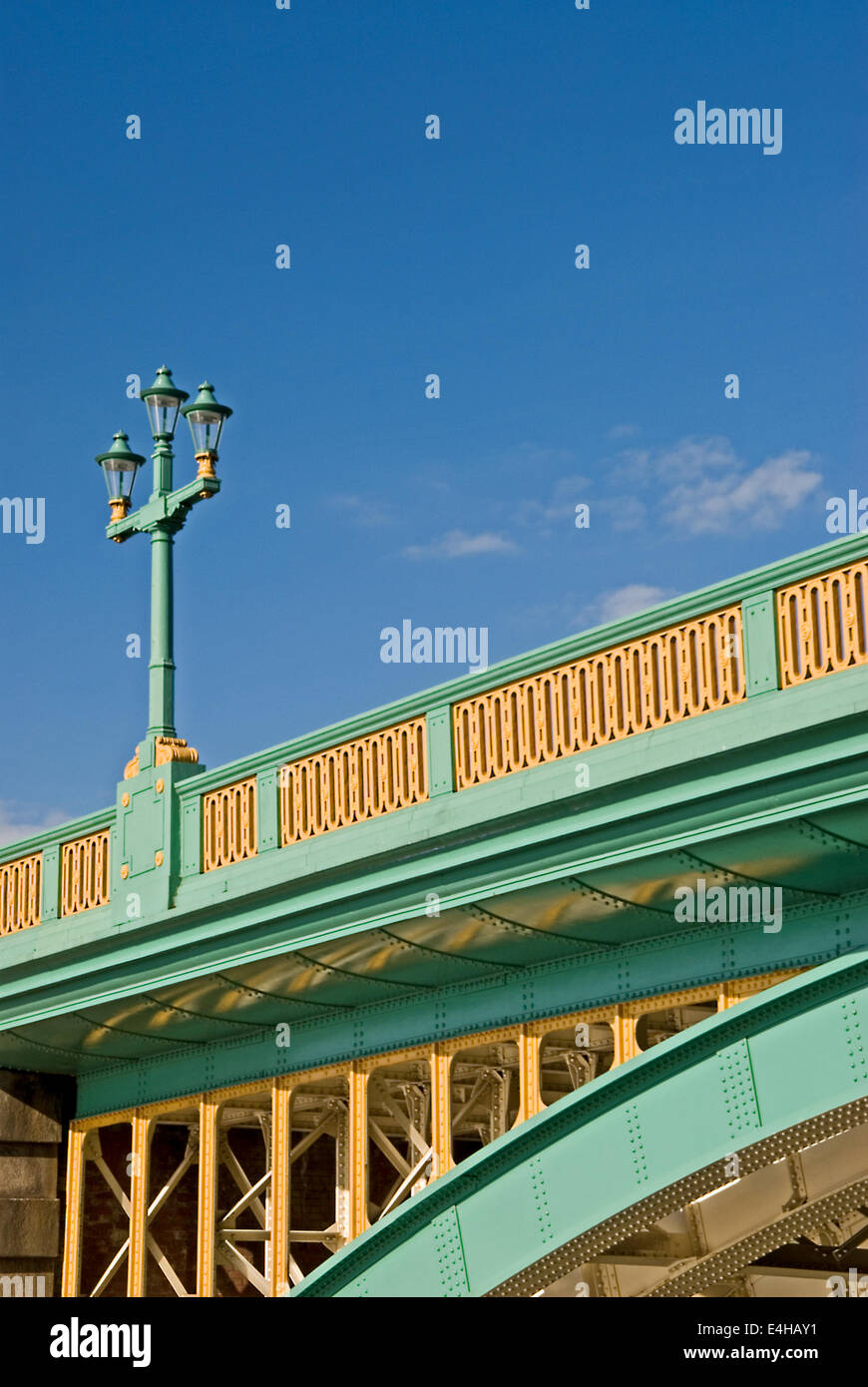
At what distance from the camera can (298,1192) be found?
81.7ft

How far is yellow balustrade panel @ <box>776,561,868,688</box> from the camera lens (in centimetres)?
1428

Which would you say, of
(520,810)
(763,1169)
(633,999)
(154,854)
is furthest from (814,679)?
(154,854)

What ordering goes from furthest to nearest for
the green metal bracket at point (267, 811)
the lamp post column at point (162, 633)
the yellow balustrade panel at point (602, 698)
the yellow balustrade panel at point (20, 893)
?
the yellow balustrade panel at point (20, 893) → the lamp post column at point (162, 633) → the green metal bracket at point (267, 811) → the yellow balustrade panel at point (602, 698)

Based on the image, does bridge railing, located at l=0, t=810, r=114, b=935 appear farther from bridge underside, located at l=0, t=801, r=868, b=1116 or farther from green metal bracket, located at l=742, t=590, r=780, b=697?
green metal bracket, located at l=742, t=590, r=780, b=697

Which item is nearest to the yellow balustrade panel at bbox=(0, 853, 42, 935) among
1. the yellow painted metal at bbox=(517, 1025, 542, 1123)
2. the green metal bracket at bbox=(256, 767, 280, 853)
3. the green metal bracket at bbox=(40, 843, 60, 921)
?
the green metal bracket at bbox=(40, 843, 60, 921)

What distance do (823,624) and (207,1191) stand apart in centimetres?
991

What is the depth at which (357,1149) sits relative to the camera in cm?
1977

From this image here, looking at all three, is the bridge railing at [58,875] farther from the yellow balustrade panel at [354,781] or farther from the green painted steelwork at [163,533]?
the yellow balustrade panel at [354,781]

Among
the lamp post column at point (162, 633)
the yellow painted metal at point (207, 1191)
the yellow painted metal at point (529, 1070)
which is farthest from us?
the yellow painted metal at point (207, 1191)

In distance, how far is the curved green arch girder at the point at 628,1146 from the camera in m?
14.8

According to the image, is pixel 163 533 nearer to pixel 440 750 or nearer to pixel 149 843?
pixel 149 843

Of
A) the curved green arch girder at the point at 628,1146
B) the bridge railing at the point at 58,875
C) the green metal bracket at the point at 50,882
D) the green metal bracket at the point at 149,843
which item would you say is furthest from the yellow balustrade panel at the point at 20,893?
the curved green arch girder at the point at 628,1146

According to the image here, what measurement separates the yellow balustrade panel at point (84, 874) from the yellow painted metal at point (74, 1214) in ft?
11.1
